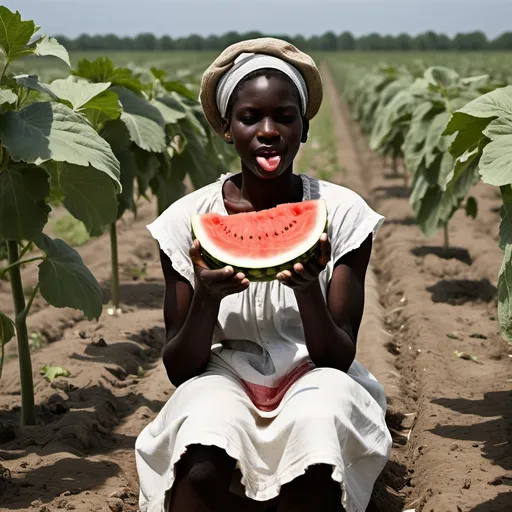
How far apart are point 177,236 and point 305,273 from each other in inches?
26.3

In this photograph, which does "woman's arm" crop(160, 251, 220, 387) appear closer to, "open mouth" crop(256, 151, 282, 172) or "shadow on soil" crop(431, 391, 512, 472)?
"open mouth" crop(256, 151, 282, 172)

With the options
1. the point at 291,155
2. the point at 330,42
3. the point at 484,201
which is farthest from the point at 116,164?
the point at 330,42

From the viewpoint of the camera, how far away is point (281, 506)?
297cm

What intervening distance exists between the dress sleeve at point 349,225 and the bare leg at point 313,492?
871 millimetres

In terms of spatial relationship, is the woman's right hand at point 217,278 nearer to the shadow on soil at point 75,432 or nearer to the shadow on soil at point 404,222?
the shadow on soil at point 75,432

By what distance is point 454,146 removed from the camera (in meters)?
4.55

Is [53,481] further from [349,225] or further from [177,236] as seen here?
[349,225]

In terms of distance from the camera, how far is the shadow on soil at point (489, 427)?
4.52 metres

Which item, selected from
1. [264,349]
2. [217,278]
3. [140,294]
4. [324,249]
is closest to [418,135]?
[140,294]

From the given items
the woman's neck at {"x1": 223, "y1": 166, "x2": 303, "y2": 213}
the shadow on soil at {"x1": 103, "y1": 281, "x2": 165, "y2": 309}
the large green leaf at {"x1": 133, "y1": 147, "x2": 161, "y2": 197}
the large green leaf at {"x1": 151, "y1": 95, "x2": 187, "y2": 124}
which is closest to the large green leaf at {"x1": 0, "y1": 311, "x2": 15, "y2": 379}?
the woman's neck at {"x1": 223, "y1": 166, "x2": 303, "y2": 213}

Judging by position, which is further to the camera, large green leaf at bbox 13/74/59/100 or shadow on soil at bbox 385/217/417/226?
shadow on soil at bbox 385/217/417/226

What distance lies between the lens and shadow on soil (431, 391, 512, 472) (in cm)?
452

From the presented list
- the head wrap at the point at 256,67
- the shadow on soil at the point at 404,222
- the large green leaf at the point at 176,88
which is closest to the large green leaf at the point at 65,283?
the head wrap at the point at 256,67

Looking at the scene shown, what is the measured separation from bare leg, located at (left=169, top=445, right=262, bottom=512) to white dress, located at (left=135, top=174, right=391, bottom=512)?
0.12 feet
